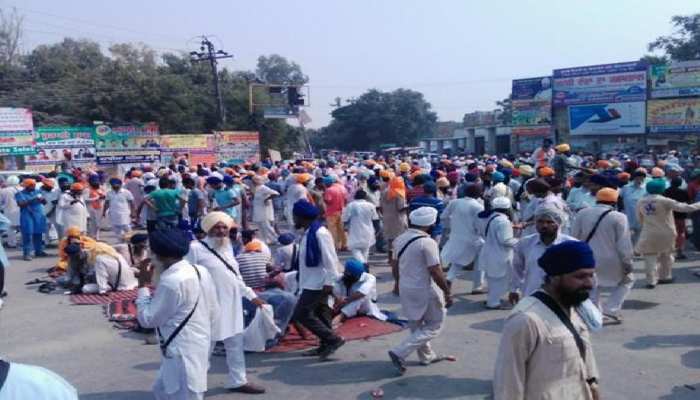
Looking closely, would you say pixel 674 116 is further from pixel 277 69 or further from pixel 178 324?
pixel 277 69

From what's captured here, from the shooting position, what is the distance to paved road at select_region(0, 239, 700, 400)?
5.95m

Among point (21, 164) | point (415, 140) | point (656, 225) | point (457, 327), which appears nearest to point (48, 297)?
point (457, 327)

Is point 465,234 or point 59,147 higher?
point 59,147

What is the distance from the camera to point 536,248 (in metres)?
5.91

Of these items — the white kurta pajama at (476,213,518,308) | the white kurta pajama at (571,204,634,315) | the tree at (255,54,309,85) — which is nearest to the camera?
the white kurta pajama at (571,204,634,315)

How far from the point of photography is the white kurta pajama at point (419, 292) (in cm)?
605

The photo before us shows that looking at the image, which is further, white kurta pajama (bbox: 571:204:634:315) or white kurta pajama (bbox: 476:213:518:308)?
white kurta pajama (bbox: 476:213:518:308)

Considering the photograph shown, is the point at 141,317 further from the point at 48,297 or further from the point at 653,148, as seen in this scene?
the point at 653,148

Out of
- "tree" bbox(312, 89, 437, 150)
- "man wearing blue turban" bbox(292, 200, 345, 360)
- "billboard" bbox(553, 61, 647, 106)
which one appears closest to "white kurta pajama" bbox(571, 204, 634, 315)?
"man wearing blue turban" bbox(292, 200, 345, 360)

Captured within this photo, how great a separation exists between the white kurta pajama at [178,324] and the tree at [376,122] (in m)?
58.9

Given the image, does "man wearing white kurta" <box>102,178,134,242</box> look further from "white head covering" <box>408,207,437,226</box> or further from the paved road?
"white head covering" <box>408,207,437,226</box>

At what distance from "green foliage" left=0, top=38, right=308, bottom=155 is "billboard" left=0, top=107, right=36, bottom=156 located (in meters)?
14.8

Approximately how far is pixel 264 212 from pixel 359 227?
11.6 ft

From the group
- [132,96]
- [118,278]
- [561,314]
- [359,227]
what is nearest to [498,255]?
[359,227]
